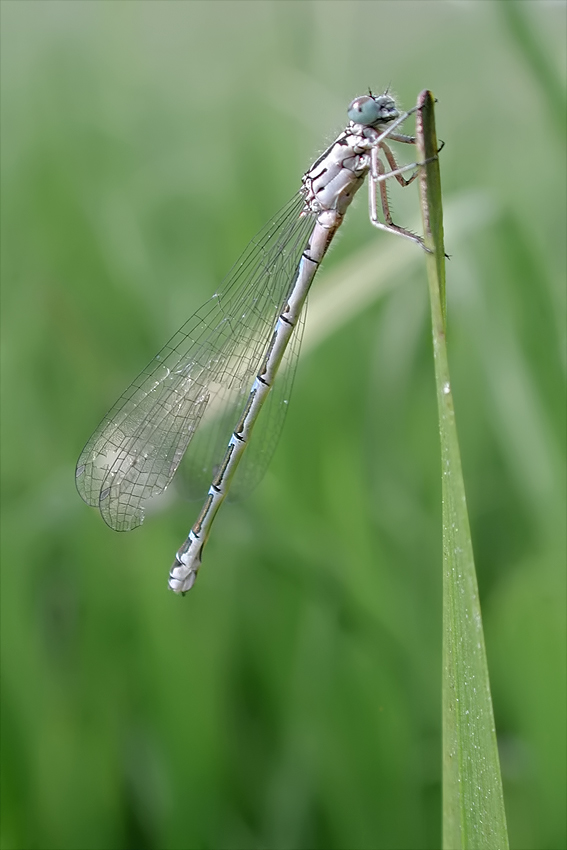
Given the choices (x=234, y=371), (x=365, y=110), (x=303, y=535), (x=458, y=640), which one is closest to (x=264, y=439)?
(x=234, y=371)

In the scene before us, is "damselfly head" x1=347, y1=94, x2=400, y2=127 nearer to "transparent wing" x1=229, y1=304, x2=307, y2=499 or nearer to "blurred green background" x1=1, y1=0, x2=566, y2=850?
"blurred green background" x1=1, y1=0, x2=566, y2=850

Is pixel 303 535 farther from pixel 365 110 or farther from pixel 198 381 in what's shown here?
pixel 365 110

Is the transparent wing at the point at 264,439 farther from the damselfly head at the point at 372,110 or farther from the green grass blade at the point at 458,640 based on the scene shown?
the green grass blade at the point at 458,640

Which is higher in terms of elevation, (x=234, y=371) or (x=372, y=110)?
(x=372, y=110)

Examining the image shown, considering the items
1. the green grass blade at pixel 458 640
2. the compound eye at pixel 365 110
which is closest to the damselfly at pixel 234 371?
the compound eye at pixel 365 110

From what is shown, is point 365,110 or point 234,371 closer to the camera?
point 365,110

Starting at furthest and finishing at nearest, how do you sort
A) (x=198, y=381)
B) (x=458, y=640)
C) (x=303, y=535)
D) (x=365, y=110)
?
1. (x=198, y=381)
2. (x=303, y=535)
3. (x=365, y=110)
4. (x=458, y=640)
